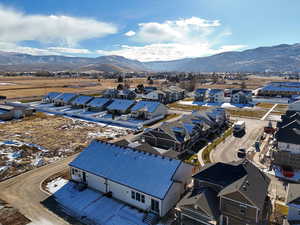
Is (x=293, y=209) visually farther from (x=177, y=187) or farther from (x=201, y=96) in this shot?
(x=201, y=96)

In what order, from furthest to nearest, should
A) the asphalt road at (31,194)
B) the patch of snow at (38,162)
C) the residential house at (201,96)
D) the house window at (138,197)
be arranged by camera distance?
the residential house at (201,96) → the patch of snow at (38,162) → the house window at (138,197) → the asphalt road at (31,194)

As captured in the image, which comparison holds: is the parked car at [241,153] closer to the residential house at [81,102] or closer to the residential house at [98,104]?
the residential house at [98,104]

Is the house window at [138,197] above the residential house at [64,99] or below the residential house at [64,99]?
below

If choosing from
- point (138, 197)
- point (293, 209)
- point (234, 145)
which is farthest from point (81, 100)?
point (293, 209)

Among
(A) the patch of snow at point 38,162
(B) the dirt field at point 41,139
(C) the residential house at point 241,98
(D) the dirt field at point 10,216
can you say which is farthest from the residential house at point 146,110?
(D) the dirt field at point 10,216

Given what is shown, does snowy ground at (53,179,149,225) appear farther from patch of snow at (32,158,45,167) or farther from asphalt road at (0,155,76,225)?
patch of snow at (32,158,45,167)

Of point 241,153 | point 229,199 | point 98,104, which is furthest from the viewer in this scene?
point 98,104
